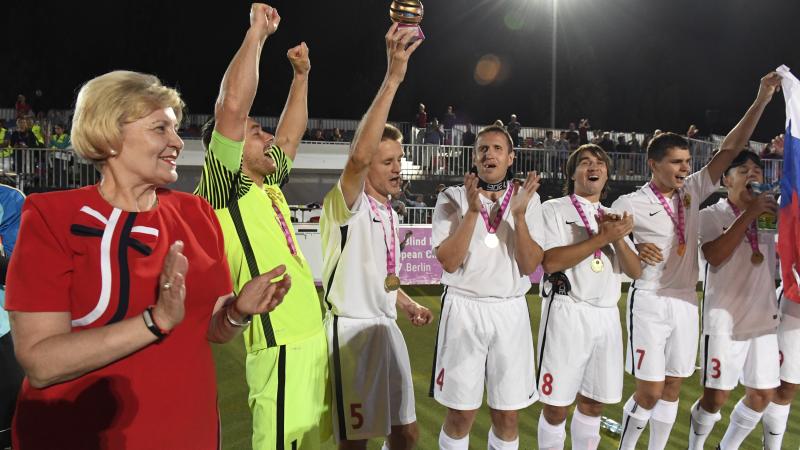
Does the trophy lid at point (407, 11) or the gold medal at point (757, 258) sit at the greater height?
the trophy lid at point (407, 11)

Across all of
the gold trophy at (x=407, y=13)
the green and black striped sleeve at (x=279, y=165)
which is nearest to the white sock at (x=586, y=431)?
the green and black striped sleeve at (x=279, y=165)

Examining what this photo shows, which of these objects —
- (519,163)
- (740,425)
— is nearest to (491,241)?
(740,425)

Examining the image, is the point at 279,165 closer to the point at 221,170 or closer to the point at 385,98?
the point at 385,98

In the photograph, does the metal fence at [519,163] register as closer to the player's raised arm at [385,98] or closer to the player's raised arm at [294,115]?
the player's raised arm at [294,115]

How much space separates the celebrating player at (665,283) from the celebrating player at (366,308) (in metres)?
1.76

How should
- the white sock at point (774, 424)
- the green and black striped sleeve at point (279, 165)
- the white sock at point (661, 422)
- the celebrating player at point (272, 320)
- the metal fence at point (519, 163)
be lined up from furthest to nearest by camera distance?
Answer: the metal fence at point (519, 163), the white sock at point (774, 424), the white sock at point (661, 422), the green and black striped sleeve at point (279, 165), the celebrating player at point (272, 320)

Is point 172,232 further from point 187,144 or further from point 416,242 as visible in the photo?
point 187,144

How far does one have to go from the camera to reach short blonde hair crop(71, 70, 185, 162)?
183 centimetres

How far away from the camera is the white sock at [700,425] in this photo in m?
4.66

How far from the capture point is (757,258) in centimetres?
489

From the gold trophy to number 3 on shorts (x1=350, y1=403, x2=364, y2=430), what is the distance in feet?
6.83

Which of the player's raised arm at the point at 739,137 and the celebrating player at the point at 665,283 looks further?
the player's raised arm at the point at 739,137

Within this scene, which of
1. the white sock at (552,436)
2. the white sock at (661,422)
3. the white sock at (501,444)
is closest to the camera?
the white sock at (501,444)

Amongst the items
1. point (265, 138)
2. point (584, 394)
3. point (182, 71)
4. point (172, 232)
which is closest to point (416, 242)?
point (584, 394)
